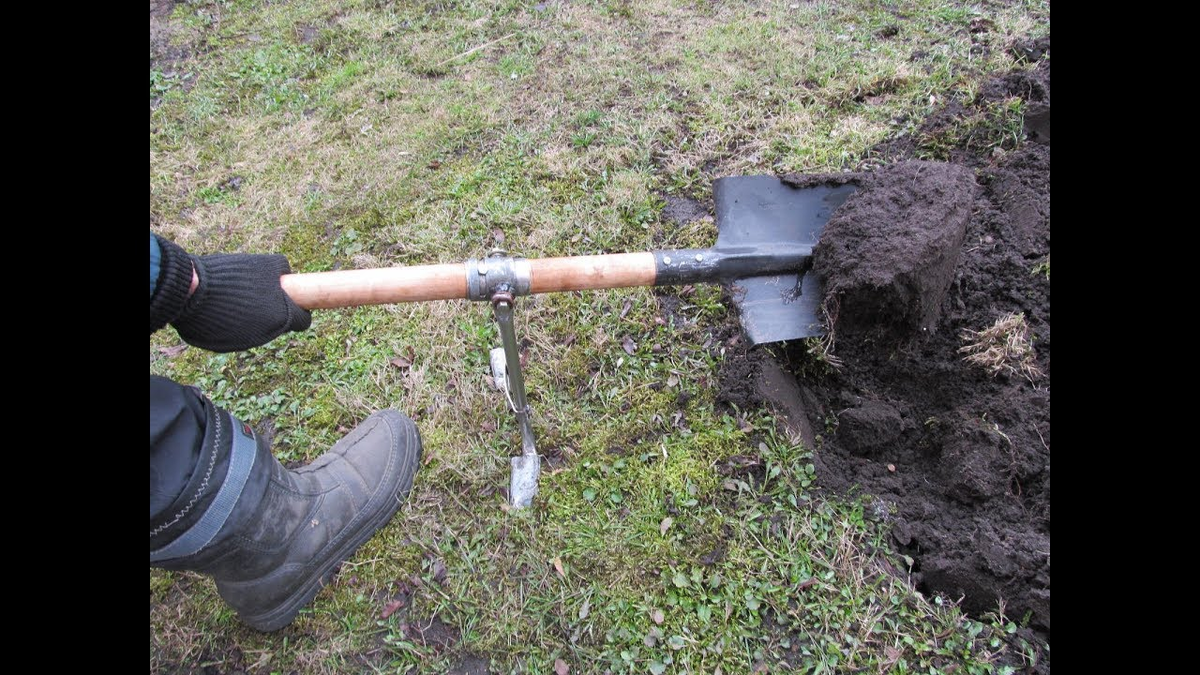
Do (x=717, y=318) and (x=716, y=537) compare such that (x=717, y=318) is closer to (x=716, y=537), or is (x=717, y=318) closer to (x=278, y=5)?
(x=716, y=537)

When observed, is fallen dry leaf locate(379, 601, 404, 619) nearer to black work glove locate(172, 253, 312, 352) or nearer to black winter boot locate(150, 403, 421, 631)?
black winter boot locate(150, 403, 421, 631)

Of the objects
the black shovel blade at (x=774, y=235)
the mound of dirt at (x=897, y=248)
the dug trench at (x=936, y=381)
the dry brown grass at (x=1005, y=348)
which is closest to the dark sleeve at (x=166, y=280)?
the black shovel blade at (x=774, y=235)

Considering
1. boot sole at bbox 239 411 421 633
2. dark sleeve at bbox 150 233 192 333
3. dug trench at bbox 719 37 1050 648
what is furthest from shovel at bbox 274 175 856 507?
boot sole at bbox 239 411 421 633

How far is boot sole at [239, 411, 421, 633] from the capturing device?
7.22 ft

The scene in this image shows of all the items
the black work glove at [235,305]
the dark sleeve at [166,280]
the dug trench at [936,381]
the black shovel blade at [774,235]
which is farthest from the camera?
the black shovel blade at [774,235]

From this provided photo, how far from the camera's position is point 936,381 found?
96.3 inches

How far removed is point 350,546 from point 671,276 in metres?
1.55

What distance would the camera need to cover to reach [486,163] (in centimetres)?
371

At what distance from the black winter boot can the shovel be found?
0.48 meters

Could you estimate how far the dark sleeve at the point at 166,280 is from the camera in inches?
66.5

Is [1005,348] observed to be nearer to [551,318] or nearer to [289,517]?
[551,318]

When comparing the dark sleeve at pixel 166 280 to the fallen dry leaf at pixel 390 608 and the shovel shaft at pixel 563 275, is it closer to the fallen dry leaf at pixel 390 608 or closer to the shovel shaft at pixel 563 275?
the shovel shaft at pixel 563 275

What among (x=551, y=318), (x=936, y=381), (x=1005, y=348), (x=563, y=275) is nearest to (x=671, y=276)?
Result: (x=563, y=275)

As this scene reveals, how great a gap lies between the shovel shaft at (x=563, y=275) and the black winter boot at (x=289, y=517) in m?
0.50
